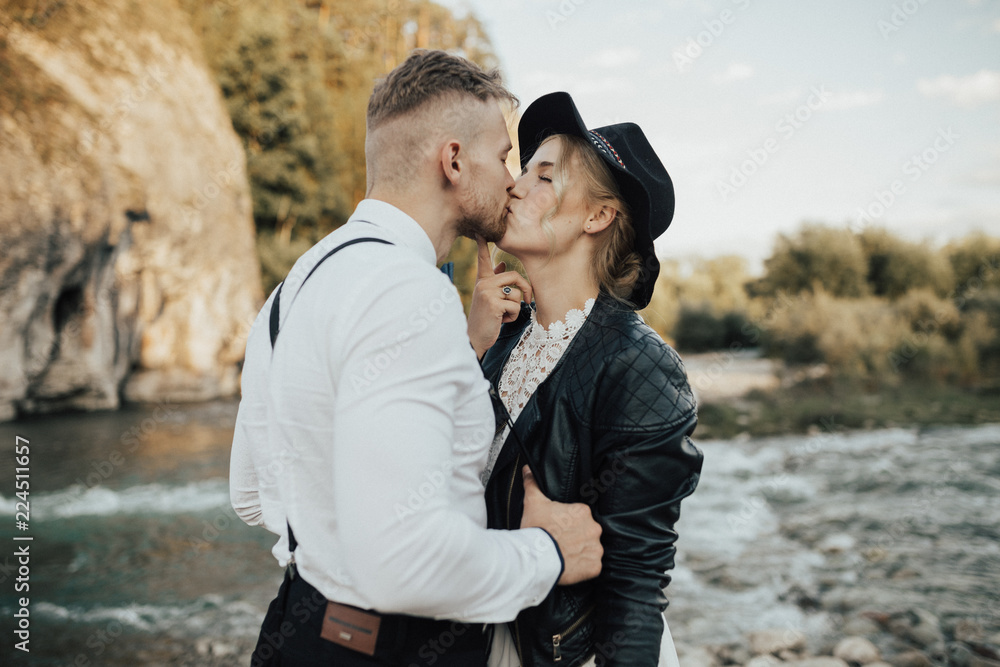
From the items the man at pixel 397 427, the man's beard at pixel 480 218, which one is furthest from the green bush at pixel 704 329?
the man at pixel 397 427

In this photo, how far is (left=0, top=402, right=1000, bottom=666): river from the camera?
619 cm

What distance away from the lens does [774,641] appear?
5879 millimetres

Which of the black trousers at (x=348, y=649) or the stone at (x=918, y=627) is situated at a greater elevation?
the black trousers at (x=348, y=649)

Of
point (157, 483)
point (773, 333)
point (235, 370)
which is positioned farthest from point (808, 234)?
point (157, 483)

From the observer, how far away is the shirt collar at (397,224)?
1.65 m

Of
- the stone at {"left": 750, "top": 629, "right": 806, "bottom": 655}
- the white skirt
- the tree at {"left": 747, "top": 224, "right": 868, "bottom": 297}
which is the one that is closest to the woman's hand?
the white skirt

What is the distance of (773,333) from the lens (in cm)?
2822

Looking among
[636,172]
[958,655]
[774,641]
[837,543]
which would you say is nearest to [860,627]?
[958,655]

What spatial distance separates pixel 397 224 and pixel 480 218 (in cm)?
42

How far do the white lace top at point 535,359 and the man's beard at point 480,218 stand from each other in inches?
16.9

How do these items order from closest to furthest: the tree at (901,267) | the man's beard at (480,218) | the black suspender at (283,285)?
1. the black suspender at (283,285)
2. the man's beard at (480,218)
3. the tree at (901,267)

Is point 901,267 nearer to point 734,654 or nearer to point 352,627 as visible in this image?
point 734,654

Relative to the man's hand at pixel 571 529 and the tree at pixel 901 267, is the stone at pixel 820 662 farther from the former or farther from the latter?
the tree at pixel 901 267

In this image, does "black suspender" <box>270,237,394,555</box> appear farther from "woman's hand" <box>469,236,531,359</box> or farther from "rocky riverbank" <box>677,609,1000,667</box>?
"rocky riverbank" <box>677,609,1000,667</box>
